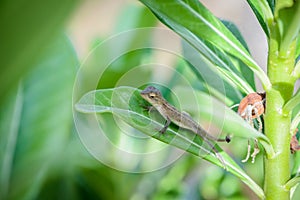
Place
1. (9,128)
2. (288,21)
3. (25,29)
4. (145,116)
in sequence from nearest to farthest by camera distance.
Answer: (25,29) < (288,21) < (145,116) < (9,128)

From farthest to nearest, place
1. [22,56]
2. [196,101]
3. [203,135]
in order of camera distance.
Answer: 1. [203,135]
2. [196,101]
3. [22,56]

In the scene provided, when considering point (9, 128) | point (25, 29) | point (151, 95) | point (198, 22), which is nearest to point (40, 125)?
point (9, 128)

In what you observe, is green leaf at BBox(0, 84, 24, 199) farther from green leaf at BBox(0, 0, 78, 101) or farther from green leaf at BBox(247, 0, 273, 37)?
green leaf at BBox(0, 0, 78, 101)

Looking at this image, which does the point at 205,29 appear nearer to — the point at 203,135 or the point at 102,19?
the point at 203,135

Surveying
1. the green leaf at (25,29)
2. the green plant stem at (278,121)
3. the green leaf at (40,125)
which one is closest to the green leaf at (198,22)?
the green plant stem at (278,121)

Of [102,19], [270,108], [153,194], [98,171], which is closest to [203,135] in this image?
[270,108]

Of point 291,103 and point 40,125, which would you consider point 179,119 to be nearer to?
point 291,103

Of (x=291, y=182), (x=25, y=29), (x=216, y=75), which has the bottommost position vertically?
(x=291, y=182)
